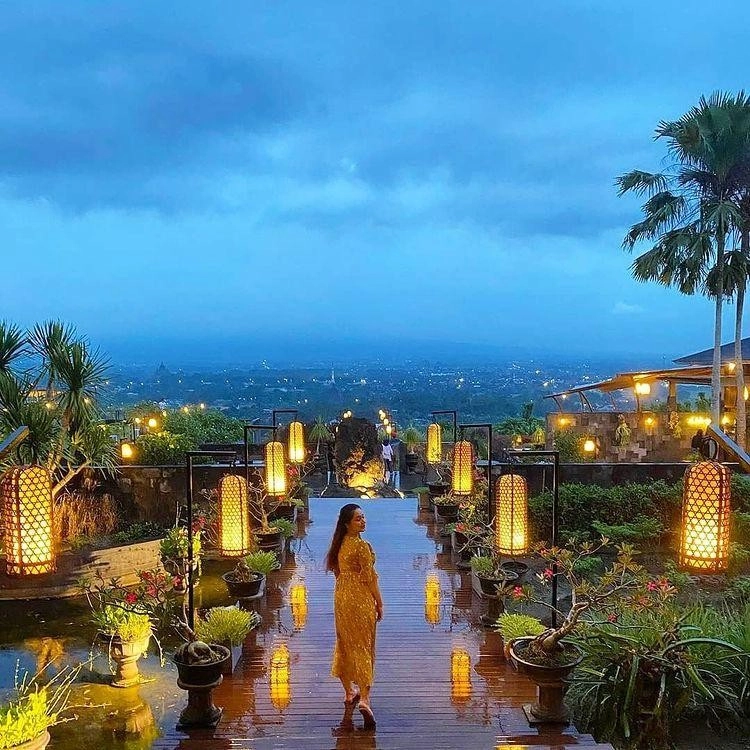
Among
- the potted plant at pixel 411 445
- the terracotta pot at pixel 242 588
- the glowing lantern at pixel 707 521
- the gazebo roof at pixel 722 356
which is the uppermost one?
the gazebo roof at pixel 722 356

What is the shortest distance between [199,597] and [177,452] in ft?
20.7

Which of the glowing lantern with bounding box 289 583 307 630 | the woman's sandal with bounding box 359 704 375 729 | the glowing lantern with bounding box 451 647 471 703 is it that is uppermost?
the woman's sandal with bounding box 359 704 375 729

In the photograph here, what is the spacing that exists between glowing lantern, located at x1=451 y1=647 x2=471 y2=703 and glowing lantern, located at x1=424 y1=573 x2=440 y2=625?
85cm

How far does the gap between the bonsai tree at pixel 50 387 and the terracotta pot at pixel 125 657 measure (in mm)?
3415

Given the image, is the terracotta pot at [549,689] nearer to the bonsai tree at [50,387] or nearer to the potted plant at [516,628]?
the potted plant at [516,628]

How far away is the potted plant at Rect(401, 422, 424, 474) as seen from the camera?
18.1 m

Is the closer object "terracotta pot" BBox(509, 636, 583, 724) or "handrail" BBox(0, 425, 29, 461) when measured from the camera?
"handrail" BBox(0, 425, 29, 461)

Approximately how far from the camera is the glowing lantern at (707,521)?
3.95 meters

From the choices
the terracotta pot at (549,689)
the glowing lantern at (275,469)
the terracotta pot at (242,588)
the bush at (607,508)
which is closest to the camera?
the terracotta pot at (549,689)

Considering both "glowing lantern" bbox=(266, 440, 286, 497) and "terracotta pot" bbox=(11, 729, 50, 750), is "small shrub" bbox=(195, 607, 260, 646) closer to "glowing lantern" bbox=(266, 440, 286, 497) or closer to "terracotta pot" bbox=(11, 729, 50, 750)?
"terracotta pot" bbox=(11, 729, 50, 750)

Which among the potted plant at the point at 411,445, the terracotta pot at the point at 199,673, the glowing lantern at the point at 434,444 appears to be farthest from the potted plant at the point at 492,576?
the potted plant at the point at 411,445

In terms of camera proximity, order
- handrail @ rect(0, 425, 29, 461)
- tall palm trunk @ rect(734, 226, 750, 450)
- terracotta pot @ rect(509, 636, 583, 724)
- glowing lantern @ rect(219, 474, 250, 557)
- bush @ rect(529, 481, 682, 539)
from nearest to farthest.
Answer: handrail @ rect(0, 425, 29, 461) → terracotta pot @ rect(509, 636, 583, 724) → glowing lantern @ rect(219, 474, 250, 557) → bush @ rect(529, 481, 682, 539) → tall palm trunk @ rect(734, 226, 750, 450)

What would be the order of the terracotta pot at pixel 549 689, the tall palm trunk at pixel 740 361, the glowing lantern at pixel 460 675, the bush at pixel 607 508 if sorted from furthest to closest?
1. the tall palm trunk at pixel 740 361
2. the bush at pixel 607 508
3. the glowing lantern at pixel 460 675
4. the terracotta pot at pixel 549 689

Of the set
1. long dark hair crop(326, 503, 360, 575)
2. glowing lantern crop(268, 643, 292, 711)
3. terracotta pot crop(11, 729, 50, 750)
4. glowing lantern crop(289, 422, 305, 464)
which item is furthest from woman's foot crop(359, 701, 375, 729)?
glowing lantern crop(289, 422, 305, 464)
